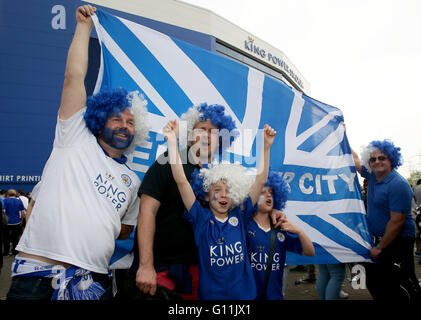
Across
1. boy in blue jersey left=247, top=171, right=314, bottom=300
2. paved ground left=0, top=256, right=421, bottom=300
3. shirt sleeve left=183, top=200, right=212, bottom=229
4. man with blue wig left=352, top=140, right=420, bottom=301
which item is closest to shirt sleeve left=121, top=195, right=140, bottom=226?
shirt sleeve left=183, top=200, right=212, bottom=229

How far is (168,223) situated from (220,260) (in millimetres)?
383

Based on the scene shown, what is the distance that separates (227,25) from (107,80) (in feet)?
60.2

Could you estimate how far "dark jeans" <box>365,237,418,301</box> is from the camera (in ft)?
8.80

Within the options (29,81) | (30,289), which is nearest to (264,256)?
(30,289)

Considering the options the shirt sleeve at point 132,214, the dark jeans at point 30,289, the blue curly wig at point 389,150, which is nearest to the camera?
the dark jeans at point 30,289

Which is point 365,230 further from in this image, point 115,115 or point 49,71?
point 49,71

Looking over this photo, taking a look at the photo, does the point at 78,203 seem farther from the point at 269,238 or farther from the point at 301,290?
the point at 301,290

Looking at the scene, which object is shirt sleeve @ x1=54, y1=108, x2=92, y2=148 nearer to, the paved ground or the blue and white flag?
the blue and white flag

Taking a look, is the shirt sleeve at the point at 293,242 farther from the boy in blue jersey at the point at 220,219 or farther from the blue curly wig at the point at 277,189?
the boy in blue jersey at the point at 220,219

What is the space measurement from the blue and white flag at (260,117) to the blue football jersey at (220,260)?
2.47 ft

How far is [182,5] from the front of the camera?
1664cm

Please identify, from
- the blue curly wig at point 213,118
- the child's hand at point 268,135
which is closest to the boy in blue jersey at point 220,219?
the child's hand at point 268,135

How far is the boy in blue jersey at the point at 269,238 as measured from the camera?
195 cm
